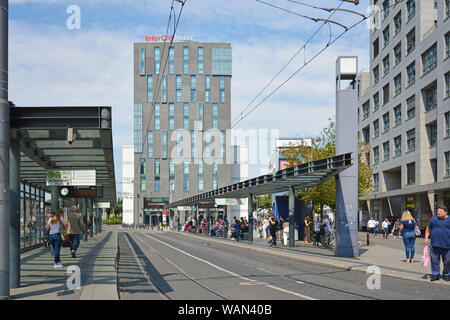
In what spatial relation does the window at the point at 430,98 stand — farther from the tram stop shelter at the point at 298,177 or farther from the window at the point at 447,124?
the tram stop shelter at the point at 298,177

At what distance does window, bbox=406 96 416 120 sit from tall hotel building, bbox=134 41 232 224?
2162 inches

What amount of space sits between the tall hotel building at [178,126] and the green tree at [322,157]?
6456cm

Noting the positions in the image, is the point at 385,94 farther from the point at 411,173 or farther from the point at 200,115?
the point at 200,115

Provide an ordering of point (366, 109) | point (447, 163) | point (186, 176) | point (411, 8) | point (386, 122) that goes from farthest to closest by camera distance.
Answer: point (186, 176), point (366, 109), point (386, 122), point (411, 8), point (447, 163)

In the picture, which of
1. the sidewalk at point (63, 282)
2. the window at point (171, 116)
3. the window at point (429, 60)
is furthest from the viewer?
the window at point (171, 116)

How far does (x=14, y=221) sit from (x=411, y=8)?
161ft

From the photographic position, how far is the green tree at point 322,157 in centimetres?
3650

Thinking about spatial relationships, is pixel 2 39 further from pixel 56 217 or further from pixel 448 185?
pixel 448 185

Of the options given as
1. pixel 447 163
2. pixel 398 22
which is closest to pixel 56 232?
pixel 447 163

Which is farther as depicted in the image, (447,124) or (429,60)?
(429,60)

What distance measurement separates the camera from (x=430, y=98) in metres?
49.6

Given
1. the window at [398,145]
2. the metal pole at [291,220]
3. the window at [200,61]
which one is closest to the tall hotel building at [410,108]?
the window at [398,145]

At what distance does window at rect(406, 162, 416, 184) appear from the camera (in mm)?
53656

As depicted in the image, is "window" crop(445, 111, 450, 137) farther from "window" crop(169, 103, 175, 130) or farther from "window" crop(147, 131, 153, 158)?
"window" crop(147, 131, 153, 158)
